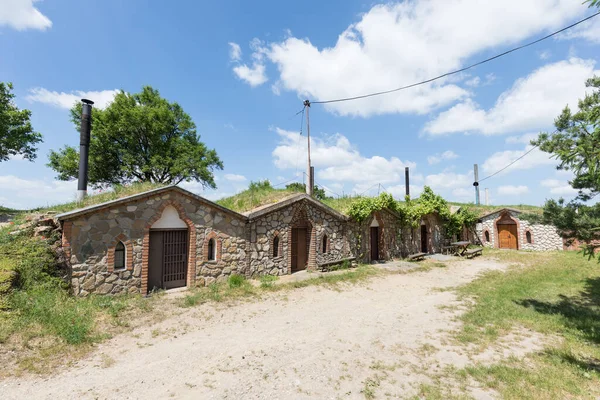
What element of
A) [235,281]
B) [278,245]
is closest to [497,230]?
[278,245]

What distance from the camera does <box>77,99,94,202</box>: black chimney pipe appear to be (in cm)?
1082

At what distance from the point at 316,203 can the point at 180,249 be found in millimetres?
6743

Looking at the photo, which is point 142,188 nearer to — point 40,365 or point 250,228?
point 250,228

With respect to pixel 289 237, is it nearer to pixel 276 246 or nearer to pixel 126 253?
pixel 276 246

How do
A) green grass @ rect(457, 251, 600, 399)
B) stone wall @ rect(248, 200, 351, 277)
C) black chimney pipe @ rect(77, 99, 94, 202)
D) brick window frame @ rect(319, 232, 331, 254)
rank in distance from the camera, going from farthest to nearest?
brick window frame @ rect(319, 232, 331, 254)
stone wall @ rect(248, 200, 351, 277)
black chimney pipe @ rect(77, 99, 94, 202)
green grass @ rect(457, 251, 600, 399)

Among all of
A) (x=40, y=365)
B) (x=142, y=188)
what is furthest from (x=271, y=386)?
(x=142, y=188)

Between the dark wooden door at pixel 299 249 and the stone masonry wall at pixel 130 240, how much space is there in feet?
11.5

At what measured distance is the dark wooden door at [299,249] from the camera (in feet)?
45.4

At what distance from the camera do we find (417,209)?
65.2 ft

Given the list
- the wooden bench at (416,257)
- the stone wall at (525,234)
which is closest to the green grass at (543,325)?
the wooden bench at (416,257)

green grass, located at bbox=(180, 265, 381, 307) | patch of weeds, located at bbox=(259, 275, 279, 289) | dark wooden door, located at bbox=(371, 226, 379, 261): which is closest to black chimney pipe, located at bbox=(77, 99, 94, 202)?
green grass, located at bbox=(180, 265, 381, 307)

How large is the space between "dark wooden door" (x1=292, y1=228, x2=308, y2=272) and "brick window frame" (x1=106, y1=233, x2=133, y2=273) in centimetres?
715

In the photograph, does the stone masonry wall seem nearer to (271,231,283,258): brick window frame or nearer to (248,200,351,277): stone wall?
(248,200,351,277): stone wall

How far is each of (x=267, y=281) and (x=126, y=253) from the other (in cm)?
528
